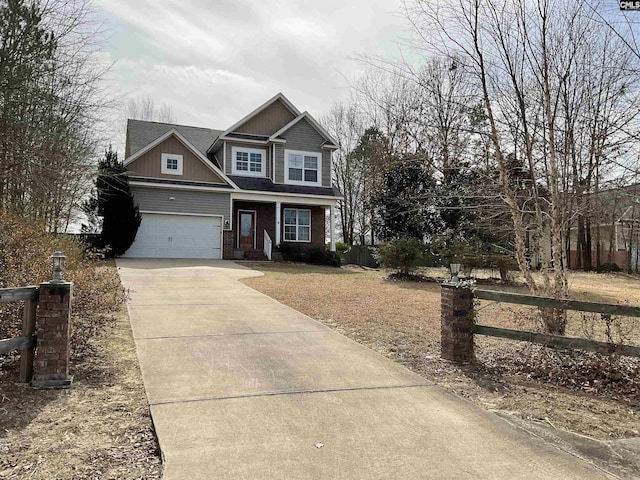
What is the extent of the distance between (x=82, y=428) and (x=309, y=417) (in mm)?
1841

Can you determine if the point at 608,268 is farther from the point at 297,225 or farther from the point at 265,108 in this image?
the point at 265,108

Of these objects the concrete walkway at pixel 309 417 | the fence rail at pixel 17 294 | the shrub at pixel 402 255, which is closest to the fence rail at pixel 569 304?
the concrete walkway at pixel 309 417

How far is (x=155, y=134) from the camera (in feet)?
81.4

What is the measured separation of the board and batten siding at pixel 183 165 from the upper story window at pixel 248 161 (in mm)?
1952

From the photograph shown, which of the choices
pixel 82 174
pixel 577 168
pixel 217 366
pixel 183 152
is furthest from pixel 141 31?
pixel 183 152

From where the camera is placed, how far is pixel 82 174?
16453 mm

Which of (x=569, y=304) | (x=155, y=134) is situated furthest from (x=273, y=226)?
(x=569, y=304)

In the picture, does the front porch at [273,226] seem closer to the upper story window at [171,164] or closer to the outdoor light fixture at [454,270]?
the upper story window at [171,164]

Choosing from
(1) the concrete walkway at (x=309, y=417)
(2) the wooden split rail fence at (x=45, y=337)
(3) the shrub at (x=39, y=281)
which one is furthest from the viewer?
(3) the shrub at (x=39, y=281)

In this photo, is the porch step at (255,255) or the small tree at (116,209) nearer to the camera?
the small tree at (116,209)

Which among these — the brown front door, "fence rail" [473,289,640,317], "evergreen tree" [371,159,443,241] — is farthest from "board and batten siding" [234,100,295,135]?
"fence rail" [473,289,640,317]

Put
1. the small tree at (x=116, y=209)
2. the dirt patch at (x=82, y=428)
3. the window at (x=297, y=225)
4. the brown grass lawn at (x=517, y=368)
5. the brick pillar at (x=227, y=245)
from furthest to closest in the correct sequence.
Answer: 1. the window at (x=297, y=225)
2. the brick pillar at (x=227, y=245)
3. the small tree at (x=116, y=209)
4. the brown grass lawn at (x=517, y=368)
5. the dirt patch at (x=82, y=428)

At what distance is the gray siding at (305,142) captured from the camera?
23969mm

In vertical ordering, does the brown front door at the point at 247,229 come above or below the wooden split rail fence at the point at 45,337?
above
